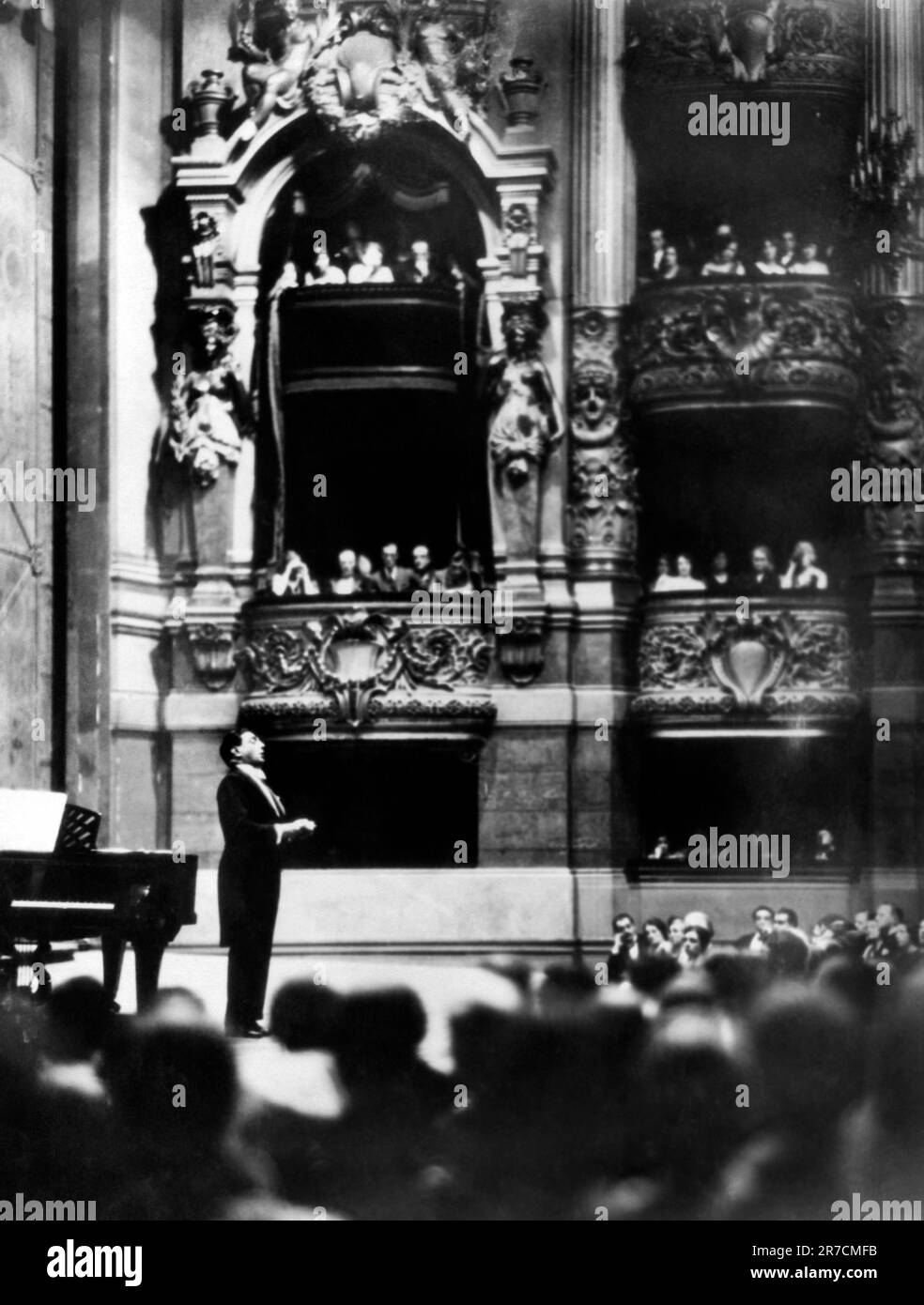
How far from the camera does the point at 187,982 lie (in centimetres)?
1400

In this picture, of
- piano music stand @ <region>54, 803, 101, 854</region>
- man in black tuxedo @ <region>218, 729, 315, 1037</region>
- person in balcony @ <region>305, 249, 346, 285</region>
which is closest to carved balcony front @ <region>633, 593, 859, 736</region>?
man in black tuxedo @ <region>218, 729, 315, 1037</region>

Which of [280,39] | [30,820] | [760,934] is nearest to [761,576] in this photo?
[760,934]

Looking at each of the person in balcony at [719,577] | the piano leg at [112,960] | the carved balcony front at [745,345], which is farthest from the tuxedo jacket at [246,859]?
the carved balcony front at [745,345]

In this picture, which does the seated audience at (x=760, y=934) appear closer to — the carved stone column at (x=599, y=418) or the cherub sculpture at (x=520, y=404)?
the carved stone column at (x=599, y=418)

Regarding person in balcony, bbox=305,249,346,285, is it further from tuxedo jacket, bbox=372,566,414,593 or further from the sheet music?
the sheet music

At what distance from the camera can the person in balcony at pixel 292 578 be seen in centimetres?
1562

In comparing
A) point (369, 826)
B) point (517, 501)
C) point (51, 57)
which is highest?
point (51, 57)

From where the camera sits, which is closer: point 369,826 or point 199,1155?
point 199,1155

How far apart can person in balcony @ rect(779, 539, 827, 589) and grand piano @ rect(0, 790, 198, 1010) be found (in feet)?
16.2

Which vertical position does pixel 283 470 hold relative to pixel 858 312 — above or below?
below
